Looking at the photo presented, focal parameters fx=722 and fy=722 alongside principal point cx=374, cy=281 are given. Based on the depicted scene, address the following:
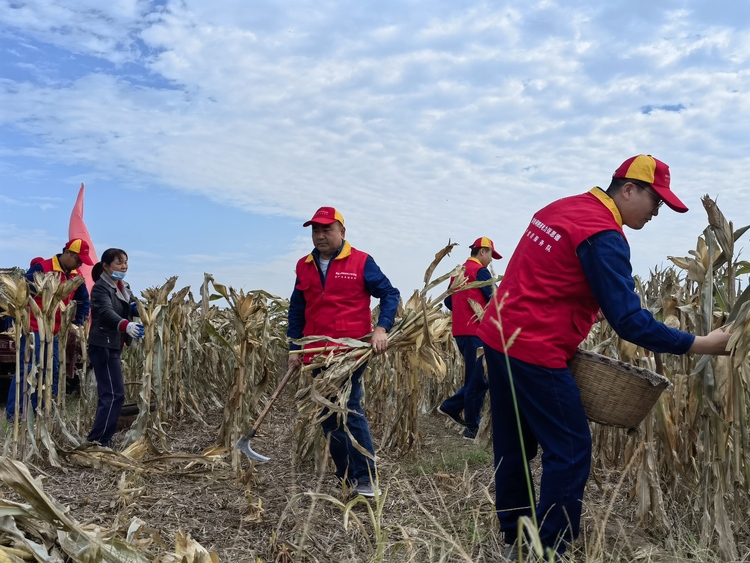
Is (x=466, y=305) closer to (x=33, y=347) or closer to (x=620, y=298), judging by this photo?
(x=33, y=347)

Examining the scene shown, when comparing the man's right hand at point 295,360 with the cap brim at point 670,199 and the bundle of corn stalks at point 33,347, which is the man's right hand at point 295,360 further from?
the cap brim at point 670,199

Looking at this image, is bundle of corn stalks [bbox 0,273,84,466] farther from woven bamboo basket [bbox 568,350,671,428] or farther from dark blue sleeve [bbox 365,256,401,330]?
woven bamboo basket [bbox 568,350,671,428]

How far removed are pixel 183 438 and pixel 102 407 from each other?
107 centimetres

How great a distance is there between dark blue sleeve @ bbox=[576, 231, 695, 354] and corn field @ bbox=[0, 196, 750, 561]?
0.84ft

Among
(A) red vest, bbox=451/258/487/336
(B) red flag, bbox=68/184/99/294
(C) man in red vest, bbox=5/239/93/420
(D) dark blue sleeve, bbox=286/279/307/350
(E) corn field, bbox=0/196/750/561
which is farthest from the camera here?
(B) red flag, bbox=68/184/99/294

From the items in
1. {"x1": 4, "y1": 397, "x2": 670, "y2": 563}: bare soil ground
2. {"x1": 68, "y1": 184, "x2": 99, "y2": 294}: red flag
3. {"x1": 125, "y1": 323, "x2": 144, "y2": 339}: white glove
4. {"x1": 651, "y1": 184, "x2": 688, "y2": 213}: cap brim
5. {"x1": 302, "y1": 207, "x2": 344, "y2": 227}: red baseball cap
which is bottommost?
{"x1": 4, "y1": 397, "x2": 670, "y2": 563}: bare soil ground

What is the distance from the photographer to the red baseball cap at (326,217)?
14.9 feet

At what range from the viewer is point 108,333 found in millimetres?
5996

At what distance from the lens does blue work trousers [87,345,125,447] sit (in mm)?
6039

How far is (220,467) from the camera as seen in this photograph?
532cm

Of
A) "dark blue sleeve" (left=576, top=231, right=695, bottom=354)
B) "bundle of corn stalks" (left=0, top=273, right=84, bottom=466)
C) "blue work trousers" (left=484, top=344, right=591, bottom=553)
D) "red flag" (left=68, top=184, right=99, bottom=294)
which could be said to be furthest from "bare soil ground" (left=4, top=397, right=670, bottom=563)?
"red flag" (left=68, top=184, right=99, bottom=294)

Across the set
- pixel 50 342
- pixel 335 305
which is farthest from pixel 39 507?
pixel 50 342

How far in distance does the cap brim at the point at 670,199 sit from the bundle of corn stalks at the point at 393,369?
1555 millimetres

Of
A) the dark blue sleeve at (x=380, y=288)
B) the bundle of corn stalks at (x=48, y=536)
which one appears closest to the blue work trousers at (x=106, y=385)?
the dark blue sleeve at (x=380, y=288)
